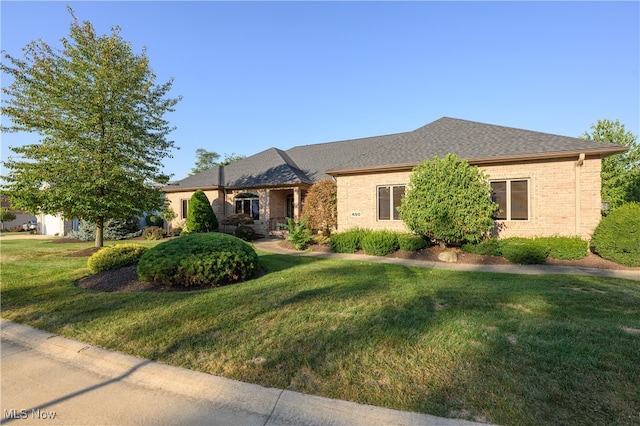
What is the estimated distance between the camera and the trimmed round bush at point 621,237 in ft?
27.9

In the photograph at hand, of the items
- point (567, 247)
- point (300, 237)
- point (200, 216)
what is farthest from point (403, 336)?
point (200, 216)

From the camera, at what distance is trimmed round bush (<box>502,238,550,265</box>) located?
9352mm

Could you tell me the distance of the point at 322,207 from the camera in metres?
14.9

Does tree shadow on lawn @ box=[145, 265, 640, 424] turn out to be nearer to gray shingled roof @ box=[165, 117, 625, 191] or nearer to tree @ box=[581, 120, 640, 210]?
gray shingled roof @ box=[165, 117, 625, 191]

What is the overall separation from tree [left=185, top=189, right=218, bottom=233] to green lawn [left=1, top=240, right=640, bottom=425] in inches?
432

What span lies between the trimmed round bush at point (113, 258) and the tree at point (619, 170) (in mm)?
28258

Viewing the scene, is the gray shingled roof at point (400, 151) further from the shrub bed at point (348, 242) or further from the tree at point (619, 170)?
the tree at point (619, 170)

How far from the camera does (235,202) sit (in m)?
20.8

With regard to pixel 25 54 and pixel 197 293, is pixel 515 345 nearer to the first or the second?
pixel 197 293

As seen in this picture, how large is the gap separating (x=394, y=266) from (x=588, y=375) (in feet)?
20.2

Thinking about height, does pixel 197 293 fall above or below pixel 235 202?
below

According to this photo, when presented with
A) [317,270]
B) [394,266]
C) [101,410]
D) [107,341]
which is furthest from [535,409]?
[394,266]

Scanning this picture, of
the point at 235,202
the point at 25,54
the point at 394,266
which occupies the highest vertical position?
the point at 25,54

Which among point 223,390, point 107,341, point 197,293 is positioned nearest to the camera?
point 223,390
